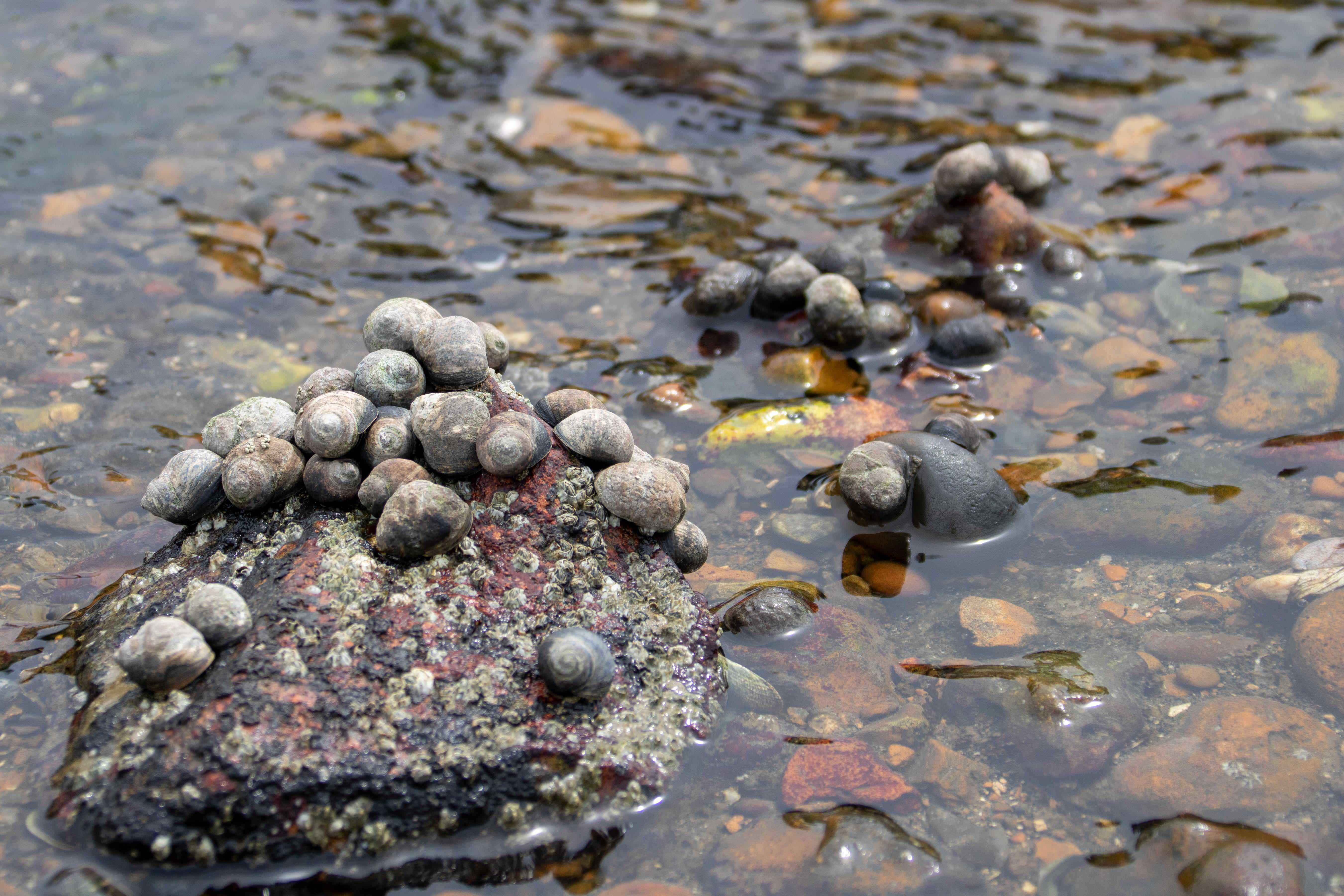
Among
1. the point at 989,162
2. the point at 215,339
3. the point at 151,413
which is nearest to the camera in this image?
the point at 151,413

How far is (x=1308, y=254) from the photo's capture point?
6.27 m

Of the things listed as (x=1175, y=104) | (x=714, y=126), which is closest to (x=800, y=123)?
(x=714, y=126)

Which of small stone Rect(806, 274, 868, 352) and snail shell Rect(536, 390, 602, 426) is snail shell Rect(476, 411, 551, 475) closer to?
snail shell Rect(536, 390, 602, 426)

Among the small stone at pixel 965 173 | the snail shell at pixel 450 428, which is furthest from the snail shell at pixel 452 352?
the small stone at pixel 965 173

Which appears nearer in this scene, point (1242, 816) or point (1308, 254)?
point (1242, 816)

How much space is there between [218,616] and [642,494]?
1.58 meters

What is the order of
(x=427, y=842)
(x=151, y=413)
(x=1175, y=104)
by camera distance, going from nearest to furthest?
(x=427, y=842) → (x=151, y=413) → (x=1175, y=104)

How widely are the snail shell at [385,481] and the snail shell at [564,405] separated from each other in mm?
679

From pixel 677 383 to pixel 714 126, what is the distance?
11.2 ft

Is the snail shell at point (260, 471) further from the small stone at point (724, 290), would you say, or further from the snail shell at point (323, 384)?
the small stone at point (724, 290)

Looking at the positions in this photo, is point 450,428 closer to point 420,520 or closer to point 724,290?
point 420,520

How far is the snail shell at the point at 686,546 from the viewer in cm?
398

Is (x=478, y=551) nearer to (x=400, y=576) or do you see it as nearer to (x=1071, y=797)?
(x=400, y=576)

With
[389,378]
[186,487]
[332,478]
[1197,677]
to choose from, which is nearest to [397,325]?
[389,378]
